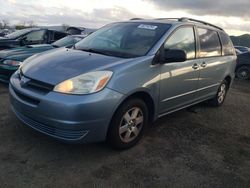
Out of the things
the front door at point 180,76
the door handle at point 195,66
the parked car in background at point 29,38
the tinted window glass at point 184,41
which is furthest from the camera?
the parked car in background at point 29,38

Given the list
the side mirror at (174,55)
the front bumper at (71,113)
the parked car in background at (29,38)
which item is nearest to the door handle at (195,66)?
the side mirror at (174,55)

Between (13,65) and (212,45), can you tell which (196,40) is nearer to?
(212,45)

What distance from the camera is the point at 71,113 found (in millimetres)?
3074

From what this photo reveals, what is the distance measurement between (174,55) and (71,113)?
1.66m

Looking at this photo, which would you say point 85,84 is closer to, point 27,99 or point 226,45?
point 27,99

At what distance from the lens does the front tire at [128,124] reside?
136 inches

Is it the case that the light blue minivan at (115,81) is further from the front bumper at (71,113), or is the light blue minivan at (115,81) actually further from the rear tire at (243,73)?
the rear tire at (243,73)

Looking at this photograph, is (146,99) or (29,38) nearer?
(146,99)

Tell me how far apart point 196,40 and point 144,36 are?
42.7 inches

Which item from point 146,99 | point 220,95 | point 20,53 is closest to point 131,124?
point 146,99

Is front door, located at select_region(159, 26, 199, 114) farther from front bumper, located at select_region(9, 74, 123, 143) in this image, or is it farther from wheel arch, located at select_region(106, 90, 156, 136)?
front bumper, located at select_region(9, 74, 123, 143)

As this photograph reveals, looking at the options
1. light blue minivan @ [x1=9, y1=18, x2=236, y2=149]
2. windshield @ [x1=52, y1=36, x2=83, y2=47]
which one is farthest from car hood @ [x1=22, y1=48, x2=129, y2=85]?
windshield @ [x1=52, y1=36, x2=83, y2=47]

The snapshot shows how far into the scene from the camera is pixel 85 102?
309 centimetres

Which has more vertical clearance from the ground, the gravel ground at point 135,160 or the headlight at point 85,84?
the headlight at point 85,84
